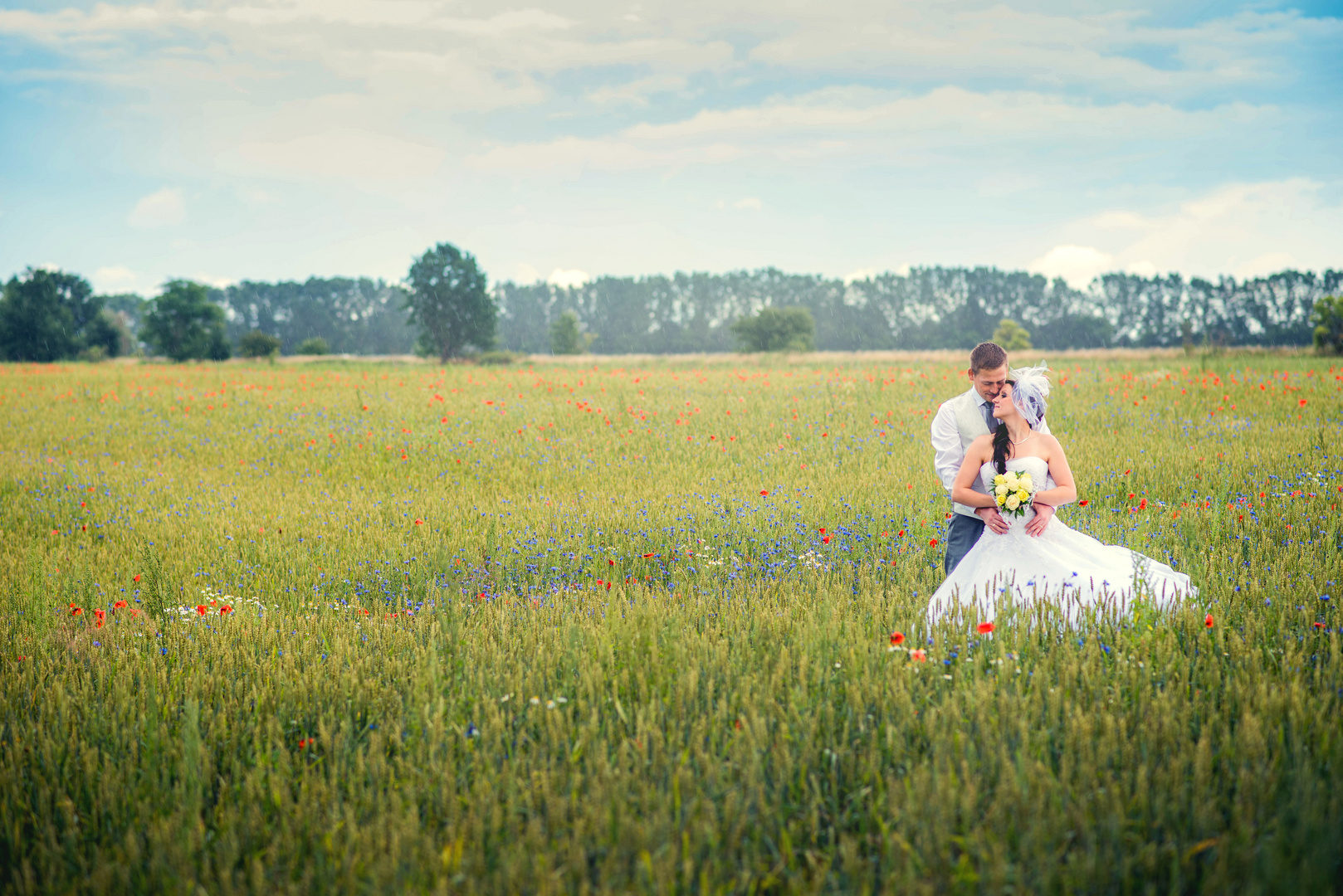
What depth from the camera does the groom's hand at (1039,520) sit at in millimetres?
4426

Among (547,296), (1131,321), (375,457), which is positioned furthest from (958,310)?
(375,457)

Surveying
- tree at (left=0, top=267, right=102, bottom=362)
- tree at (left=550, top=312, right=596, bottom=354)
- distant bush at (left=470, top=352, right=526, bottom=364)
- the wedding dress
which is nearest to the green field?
the wedding dress

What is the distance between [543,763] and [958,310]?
99608mm

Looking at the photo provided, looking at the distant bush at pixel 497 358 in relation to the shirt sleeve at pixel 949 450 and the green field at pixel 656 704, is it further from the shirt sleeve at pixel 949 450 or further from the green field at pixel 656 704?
the shirt sleeve at pixel 949 450

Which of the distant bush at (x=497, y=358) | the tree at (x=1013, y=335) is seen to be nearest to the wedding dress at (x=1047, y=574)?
the distant bush at (x=497, y=358)

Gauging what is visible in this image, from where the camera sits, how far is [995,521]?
4422 mm

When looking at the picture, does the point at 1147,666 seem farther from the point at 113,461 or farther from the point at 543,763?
the point at 113,461

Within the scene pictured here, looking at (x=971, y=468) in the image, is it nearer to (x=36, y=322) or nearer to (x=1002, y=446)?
(x=1002, y=446)

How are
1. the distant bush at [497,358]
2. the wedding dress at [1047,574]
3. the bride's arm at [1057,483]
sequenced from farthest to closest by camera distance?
the distant bush at [497,358], the bride's arm at [1057,483], the wedding dress at [1047,574]

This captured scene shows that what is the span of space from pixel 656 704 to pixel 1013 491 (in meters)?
2.53

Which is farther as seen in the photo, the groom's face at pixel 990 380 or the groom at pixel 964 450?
the groom at pixel 964 450

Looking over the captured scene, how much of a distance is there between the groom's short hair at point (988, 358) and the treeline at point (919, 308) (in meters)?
78.3

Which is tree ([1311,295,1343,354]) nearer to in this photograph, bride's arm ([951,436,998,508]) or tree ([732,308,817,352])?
bride's arm ([951,436,998,508])

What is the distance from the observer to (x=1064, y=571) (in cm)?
430
